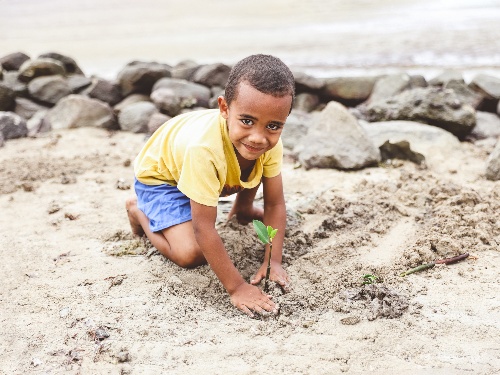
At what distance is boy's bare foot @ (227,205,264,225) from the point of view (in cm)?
300

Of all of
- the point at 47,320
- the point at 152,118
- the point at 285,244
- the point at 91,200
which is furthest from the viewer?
the point at 152,118

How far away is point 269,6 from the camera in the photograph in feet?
48.9

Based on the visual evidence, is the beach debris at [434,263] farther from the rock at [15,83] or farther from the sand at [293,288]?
the rock at [15,83]

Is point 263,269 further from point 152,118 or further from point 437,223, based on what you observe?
point 152,118

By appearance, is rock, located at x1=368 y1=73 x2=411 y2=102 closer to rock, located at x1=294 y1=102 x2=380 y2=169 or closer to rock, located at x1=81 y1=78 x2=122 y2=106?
rock, located at x1=294 y1=102 x2=380 y2=169

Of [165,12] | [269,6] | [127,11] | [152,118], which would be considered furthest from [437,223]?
[127,11]

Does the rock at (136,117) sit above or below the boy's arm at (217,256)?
below

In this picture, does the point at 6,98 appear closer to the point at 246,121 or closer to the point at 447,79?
the point at 246,121

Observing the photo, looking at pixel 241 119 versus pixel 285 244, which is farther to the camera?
pixel 285 244

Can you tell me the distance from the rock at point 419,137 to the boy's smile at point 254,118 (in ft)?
6.95

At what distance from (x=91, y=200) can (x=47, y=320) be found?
56.8 inches

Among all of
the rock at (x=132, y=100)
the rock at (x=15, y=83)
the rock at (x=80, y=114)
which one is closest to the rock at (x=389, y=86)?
the rock at (x=132, y=100)

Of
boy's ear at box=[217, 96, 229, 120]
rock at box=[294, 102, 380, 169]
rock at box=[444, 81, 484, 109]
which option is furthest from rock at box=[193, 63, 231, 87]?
boy's ear at box=[217, 96, 229, 120]

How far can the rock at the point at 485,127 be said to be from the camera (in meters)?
4.64
